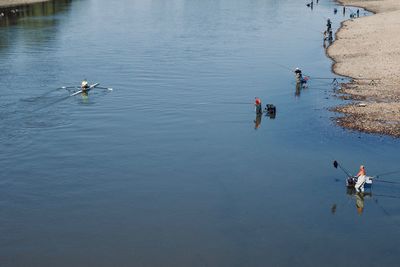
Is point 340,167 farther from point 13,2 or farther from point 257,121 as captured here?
point 13,2

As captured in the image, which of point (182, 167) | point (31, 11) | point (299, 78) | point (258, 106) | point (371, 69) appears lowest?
point (182, 167)

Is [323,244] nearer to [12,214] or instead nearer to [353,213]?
[353,213]

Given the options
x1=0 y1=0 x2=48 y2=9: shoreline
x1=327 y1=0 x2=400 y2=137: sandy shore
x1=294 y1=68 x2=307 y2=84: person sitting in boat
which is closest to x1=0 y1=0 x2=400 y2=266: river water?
x1=294 y1=68 x2=307 y2=84: person sitting in boat

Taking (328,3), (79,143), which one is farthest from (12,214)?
(328,3)

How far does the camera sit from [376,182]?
33969mm

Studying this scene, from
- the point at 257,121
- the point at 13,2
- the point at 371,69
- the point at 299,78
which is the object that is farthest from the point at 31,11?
the point at 257,121

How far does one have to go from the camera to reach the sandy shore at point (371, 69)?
146 feet

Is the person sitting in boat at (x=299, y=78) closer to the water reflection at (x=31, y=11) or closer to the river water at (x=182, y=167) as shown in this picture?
the river water at (x=182, y=167)

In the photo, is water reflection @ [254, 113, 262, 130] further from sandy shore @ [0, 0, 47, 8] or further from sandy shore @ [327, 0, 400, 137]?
sandy shore @ [0, 0, 47, 8]

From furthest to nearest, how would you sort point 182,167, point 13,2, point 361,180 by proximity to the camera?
point 13,2
point 182,167
point 361,180

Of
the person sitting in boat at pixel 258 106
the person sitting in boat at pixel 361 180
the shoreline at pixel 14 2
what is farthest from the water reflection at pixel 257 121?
the shoreline at pixel 14 2

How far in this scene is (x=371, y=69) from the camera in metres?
62.2

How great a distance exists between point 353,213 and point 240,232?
709 cm

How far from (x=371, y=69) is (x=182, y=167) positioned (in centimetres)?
3465
